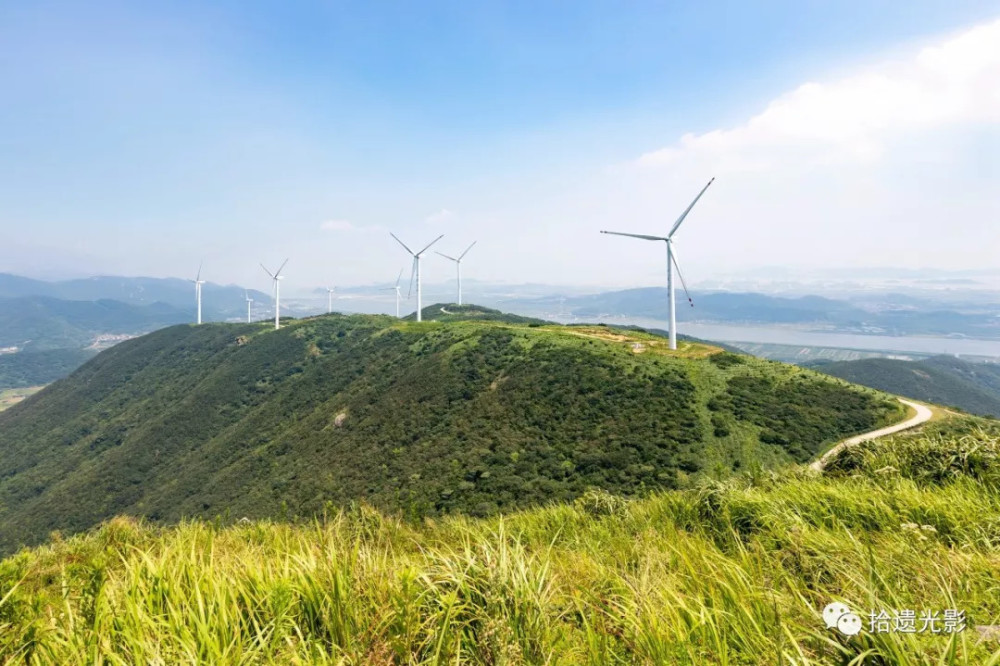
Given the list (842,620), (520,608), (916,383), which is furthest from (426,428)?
(916,383)

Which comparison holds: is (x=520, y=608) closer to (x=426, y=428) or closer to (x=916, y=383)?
(x=426, y=428)

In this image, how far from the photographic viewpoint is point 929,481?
9.01 metres

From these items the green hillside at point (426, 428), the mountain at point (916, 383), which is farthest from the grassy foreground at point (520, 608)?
the mountain at point (916, 383)

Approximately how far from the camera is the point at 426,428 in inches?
2800

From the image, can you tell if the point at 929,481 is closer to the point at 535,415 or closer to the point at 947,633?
the point at 947,633

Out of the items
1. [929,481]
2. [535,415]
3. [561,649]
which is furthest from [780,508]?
[535,415]

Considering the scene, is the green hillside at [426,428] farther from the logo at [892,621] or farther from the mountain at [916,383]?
the mountain at [916,383]

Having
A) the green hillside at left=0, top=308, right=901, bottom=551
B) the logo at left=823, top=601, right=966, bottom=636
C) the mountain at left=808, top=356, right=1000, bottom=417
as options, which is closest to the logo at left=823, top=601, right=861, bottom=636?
the logo at left=823, top=601, right=966, bottom=636

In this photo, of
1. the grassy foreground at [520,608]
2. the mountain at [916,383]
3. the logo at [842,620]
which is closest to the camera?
the logo at [842,620]

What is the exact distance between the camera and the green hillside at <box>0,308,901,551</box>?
5141cm

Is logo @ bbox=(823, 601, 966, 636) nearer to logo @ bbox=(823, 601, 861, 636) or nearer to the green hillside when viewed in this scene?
logo @ bbox=(823, 601, 861, 636)

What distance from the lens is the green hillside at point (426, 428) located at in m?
51.4

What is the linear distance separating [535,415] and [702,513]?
56.8m

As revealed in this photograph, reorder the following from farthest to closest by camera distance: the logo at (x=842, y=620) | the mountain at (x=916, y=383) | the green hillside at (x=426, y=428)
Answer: the mountain at (x=916, y=383), the green hillside at (x=426, y=428), the logo at (x=842, y=620)
